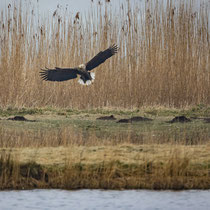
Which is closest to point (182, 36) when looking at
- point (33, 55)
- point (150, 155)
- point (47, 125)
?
point (33, 55)

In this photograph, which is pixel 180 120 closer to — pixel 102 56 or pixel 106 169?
pixel 102 56

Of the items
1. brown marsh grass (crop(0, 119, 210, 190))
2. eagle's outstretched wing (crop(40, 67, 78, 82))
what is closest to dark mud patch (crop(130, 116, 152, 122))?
eagle's outstretched wing (crop(40, 67, 78, 82))

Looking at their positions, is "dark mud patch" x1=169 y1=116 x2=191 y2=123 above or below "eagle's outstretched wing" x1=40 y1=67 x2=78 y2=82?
below

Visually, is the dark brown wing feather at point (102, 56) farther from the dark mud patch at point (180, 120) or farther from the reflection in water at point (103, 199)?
the reflection in water at point (103, 199)

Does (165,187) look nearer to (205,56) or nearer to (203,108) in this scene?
(203,108)

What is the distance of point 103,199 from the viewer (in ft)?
13.8

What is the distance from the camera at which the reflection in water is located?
158 inches

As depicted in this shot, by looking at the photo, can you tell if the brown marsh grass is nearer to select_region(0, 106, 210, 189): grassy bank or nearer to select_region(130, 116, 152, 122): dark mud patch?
select_region(0, 106, 210, 189): grassy bank

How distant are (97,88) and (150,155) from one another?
6.74m

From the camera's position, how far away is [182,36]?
41.3 feet

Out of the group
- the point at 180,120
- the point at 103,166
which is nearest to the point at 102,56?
the point at 180,120

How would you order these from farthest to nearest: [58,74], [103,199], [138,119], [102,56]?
1. [58,74]
2. [102,56]
3. [138,119]
4. [103,199]

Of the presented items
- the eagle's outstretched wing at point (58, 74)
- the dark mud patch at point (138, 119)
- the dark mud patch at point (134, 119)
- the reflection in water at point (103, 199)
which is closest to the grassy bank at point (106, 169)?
the reflection in water at point (103, 199)

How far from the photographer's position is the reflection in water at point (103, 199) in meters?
4.02
